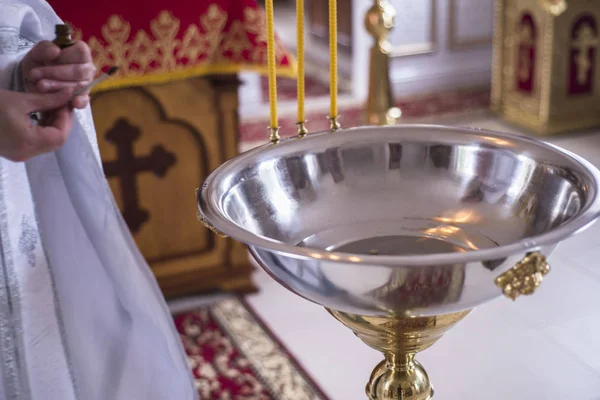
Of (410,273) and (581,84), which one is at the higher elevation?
(410,273)

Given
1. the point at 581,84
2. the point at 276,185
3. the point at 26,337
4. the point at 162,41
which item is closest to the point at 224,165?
the point at 276,185

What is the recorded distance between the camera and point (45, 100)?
1119 mm

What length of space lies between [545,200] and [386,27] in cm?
160

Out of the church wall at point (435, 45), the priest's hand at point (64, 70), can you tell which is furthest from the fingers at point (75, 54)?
the church wall at point (435, 45)

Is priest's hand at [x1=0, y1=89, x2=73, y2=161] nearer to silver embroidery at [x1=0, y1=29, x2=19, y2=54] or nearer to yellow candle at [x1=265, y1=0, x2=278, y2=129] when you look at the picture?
silver embroidery at [x1=0, y1=29, x2=19, y2=54]

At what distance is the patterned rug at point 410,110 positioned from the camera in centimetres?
452

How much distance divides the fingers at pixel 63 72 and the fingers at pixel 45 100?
2 centimetres

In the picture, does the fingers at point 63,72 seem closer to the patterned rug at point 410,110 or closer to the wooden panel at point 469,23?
the patterned rug at point 410,110

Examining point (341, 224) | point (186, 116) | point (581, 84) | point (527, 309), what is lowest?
point (527, 309)

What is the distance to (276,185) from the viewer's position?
1064mm

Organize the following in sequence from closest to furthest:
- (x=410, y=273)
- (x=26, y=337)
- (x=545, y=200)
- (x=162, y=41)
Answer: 1. (x=410, y=273)
2. (x=545, y=200)
3. (x=26, y=337)
4. (x=162, y=41)

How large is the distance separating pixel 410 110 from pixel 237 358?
2883 mm

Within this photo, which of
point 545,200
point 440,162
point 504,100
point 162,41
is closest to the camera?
point 545,200

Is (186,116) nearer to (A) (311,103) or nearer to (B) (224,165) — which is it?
(B) (224,165)
